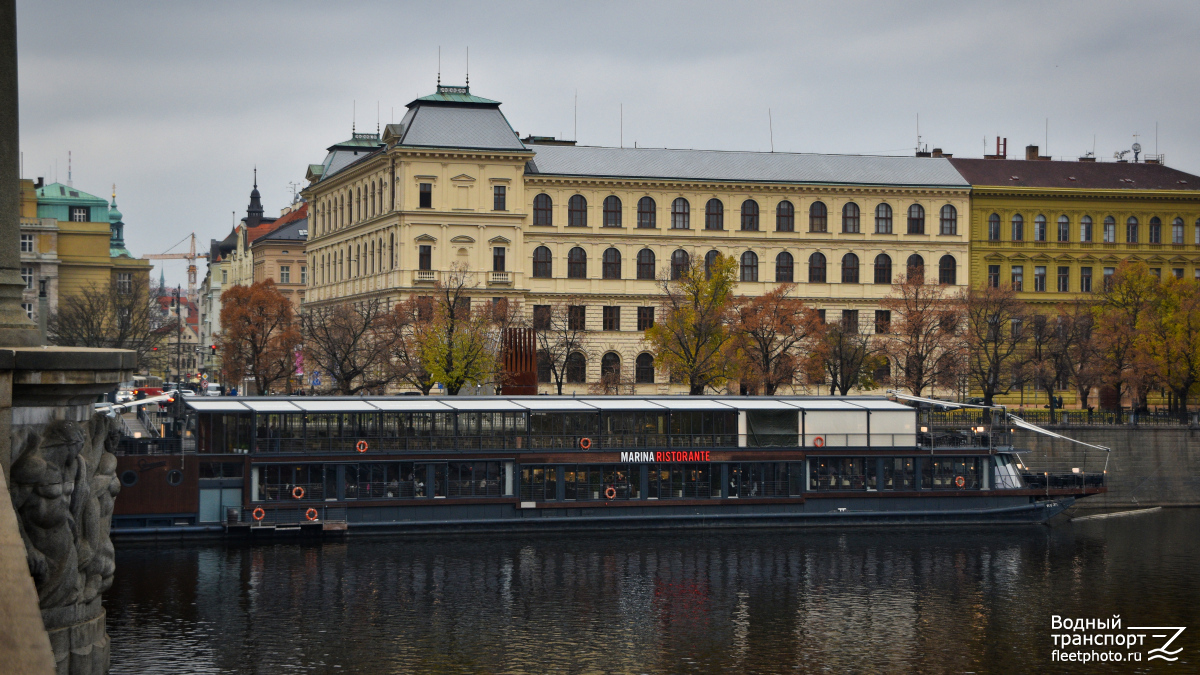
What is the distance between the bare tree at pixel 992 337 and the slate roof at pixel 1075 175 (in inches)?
643

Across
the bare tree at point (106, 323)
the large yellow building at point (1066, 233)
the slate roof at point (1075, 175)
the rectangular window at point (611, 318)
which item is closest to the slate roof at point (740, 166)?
the slate roof at point (1075, 175)

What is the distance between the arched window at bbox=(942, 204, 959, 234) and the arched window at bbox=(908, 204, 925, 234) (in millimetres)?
1545

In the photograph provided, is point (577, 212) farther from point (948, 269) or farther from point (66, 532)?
point (66, 532)

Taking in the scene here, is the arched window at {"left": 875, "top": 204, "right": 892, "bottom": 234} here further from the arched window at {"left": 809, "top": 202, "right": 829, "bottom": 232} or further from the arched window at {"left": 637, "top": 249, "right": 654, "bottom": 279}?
the arched window at {"left": 637, "top": 249, "right": 654, "bottom": 279}

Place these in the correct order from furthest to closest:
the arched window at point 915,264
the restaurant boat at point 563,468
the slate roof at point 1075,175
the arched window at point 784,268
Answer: the slate roof at point 1075,175
the arched window at point 784,268
the arched window at point 915,264
the restaurant boat at point 563,468

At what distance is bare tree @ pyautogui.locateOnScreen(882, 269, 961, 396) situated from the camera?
83000 mm

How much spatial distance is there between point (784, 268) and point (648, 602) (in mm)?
60805

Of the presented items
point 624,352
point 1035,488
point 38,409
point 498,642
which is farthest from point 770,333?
point 38,409

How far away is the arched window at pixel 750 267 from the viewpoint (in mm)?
100250

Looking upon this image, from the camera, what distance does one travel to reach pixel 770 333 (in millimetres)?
82625

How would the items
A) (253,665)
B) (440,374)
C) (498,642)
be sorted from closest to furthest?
(253,665) → (498,642) → (440,374)

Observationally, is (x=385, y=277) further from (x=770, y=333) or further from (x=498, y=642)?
(x=498, y=642)

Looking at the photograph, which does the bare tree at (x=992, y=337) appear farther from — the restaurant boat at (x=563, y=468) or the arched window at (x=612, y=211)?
the arched window at (x=612, y=211)

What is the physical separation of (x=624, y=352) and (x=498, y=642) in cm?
6157
